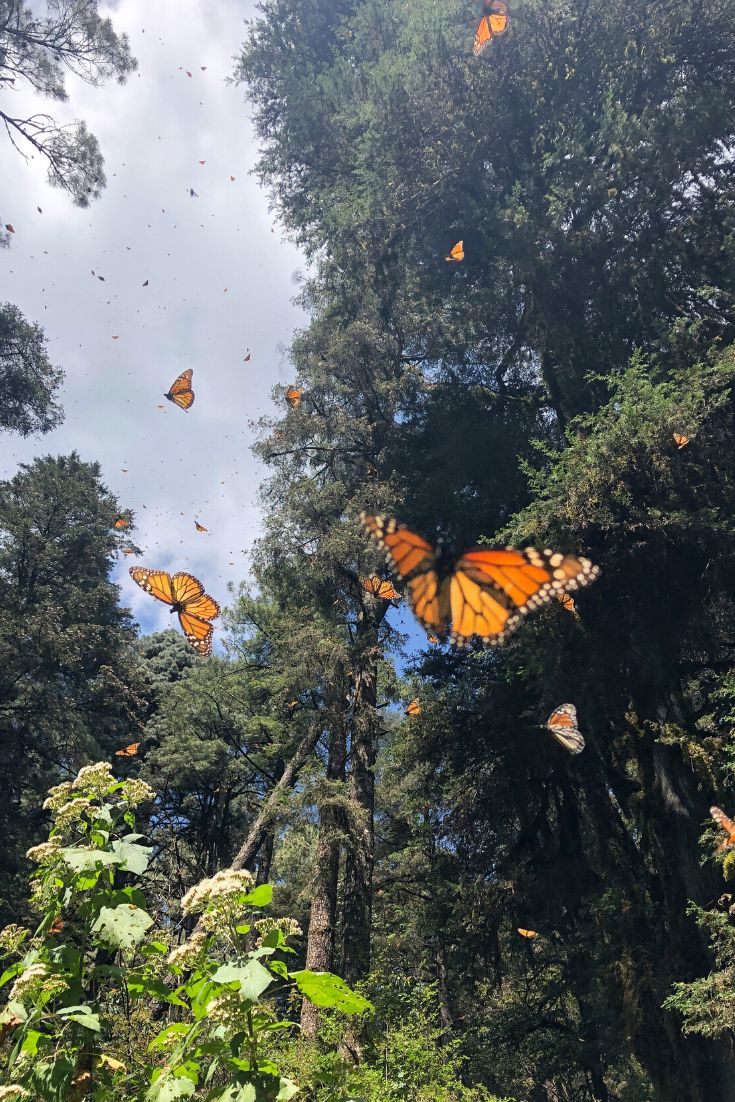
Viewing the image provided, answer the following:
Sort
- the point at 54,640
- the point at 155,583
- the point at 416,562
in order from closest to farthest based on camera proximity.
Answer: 1. the point at 416,562
2. the point at 155,583
3. the point at 54,640

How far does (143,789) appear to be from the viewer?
78.3 inches

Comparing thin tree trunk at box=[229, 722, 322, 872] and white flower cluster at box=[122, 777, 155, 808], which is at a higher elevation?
thin tree trunk at box=[229, 722, 322, 872]

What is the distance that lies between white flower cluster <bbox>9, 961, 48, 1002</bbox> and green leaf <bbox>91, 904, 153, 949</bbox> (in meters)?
0.12

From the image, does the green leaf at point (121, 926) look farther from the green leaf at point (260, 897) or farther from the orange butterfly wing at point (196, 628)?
the orange butterfly wing at point (196, 628)

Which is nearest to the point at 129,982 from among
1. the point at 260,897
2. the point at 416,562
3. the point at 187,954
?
the point at 187,954

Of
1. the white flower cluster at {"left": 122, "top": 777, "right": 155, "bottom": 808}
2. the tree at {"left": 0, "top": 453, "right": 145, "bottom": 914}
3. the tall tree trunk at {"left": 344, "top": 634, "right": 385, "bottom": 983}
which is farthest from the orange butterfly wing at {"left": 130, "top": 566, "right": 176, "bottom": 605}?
the white flower cluster at {"left": 122, "top": 777, "right": 155, "bottom": 808}

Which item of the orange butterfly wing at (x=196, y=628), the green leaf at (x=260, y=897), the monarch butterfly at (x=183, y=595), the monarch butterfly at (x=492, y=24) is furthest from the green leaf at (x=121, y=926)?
the monarch butterfly at (x=492, y=24)

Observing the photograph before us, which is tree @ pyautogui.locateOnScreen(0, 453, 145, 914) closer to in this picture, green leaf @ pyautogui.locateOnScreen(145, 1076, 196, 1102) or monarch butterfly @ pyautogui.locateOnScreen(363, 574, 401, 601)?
monarch butterfly @ pyautogui.locateOnScreen(363, 574, 401, 601)

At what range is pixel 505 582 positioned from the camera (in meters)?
5.22

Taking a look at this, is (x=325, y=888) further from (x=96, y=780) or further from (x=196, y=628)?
(x=96, y=780)

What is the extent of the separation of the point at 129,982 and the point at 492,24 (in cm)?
1323

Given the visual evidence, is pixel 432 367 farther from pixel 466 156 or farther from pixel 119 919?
pixel 119 919

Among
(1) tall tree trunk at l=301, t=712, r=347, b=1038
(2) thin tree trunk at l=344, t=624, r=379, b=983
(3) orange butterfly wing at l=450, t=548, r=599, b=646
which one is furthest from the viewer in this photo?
(1) tall tree trunk at l=301, t=712, r=347, b=1038

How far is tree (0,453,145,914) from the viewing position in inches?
469
